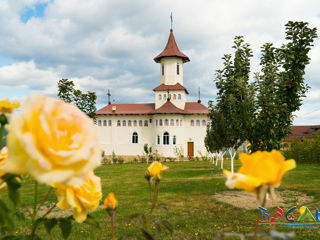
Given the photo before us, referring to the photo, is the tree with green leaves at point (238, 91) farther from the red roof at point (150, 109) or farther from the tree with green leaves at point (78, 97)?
the red roof at point (150, 109)

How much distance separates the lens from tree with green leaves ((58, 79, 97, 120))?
1759cm

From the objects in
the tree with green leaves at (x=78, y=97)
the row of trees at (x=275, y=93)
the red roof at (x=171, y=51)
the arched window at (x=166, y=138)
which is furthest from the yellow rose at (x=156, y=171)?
the red roof at (x=171, y=51)

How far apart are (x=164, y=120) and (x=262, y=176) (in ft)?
106

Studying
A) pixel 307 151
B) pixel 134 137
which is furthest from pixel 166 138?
pixel 307 151

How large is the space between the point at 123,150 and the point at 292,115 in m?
30.0

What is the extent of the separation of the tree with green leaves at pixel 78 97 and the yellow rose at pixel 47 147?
57.5 ft

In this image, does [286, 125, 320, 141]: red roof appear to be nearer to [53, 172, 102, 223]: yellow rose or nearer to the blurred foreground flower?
the blurred foreground flower

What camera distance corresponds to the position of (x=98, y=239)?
17.0ft

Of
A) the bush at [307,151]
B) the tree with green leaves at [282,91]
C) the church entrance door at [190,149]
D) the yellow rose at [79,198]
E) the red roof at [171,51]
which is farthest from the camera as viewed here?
the red roof at [171,51]

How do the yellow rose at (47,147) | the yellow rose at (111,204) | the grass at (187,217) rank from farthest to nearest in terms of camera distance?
the grass at (187,217)
the yellow rose at (111,204)
the yellow rose at (47,147)

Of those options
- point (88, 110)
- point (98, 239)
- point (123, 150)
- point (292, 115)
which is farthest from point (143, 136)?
point (98, 239)

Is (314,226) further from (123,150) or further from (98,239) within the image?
(123,150)

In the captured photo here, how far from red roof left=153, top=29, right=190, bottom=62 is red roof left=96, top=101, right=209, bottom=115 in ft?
21.3

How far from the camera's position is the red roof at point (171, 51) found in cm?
3484
